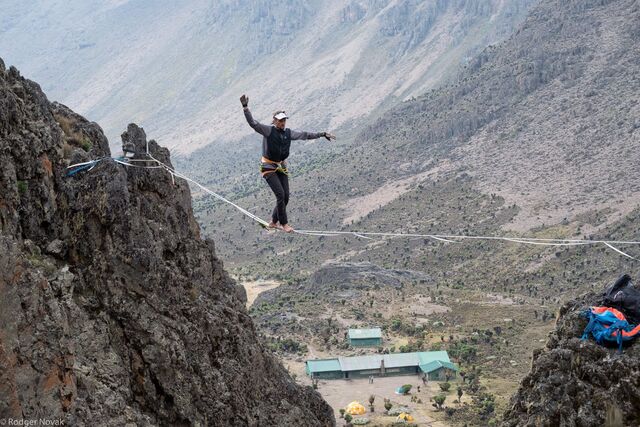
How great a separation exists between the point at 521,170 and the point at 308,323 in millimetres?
39982

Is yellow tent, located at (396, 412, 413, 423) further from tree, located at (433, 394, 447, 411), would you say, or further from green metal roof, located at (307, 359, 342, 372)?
green metal roof, located at (307, 359, 342, 372)

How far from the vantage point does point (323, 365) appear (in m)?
53.1

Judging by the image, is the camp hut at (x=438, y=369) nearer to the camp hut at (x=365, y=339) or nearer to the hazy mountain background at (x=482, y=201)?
the hazy mountain background at (x=482, y=201)

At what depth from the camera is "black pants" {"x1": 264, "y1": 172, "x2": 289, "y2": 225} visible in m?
19.0

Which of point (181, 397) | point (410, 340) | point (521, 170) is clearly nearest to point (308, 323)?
point (410, 340)

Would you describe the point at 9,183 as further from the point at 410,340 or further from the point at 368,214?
the point at 368,214

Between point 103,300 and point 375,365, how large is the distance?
39.4m

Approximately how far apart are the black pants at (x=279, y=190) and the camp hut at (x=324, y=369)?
33477 mm

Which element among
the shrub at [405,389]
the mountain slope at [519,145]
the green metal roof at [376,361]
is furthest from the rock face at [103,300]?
the mountain slope at [519,145]

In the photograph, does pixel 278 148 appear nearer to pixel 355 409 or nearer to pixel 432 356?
pixel 355 409

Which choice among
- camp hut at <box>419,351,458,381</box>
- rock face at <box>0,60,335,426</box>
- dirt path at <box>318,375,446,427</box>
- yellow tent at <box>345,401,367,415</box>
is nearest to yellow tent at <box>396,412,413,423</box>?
dirt path at <box>318,375,446,427</box>

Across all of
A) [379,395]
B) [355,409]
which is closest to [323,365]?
[379,395]

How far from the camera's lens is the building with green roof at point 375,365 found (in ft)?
172

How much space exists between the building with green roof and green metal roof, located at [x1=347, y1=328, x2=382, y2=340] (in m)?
4.61
